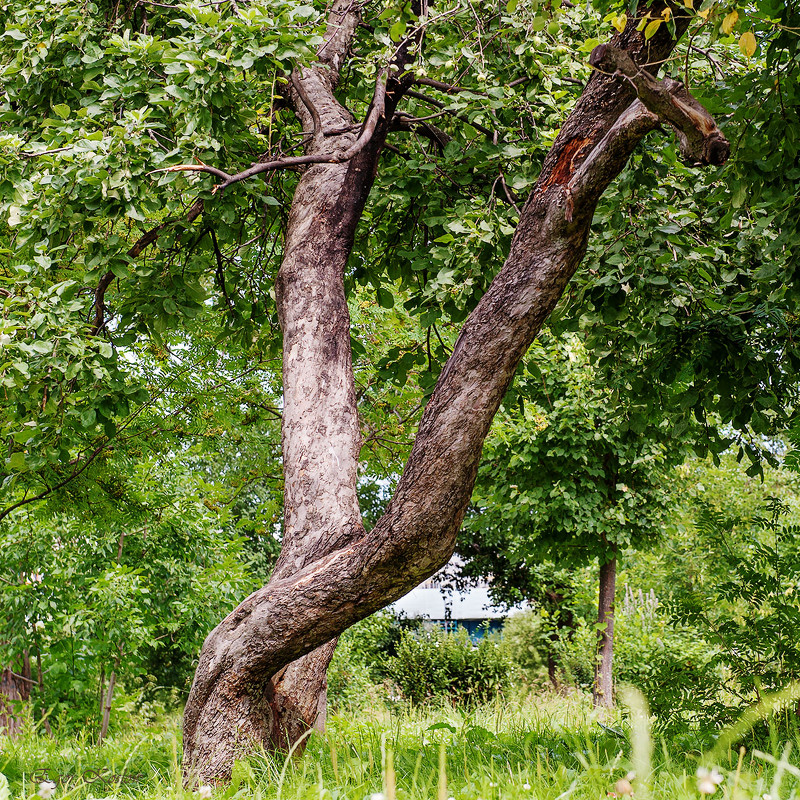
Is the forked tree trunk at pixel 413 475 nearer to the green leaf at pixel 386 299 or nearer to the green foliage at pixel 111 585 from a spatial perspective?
the green leaf at pixel 386 299

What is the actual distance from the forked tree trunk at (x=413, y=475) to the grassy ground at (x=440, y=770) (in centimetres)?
27

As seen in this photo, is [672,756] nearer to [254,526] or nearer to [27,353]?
[27,353]

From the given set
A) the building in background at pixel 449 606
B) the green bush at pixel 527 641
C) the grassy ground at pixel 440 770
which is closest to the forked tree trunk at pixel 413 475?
the grassy ground at pixel 440 770

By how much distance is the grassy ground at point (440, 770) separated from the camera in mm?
2301

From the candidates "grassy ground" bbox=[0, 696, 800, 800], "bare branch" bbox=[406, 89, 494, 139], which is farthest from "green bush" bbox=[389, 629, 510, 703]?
"bare branch" bbox=[406, 89, 494, 139]

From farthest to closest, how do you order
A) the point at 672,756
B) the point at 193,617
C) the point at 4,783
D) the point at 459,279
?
the point at 193,617
the point at 459,279
the point at 672,756
the point at 4,783

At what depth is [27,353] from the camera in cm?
373

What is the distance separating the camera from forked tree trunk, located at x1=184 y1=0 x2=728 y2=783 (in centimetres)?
301

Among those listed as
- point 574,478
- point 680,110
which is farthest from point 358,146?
point 574,478

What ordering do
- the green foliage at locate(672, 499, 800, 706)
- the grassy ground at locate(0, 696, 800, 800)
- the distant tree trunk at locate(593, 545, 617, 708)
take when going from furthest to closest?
the distant tree trunk at locate(593, 545, 617, 708) → the green foliage at locate(672, 499, 800, 706) → the grassy ground at locate(0, 696, 800, 800)

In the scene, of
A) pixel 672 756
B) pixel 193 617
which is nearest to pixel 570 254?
pixel 672 756

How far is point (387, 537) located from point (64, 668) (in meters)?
6.64

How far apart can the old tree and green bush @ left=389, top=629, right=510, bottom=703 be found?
920 cm

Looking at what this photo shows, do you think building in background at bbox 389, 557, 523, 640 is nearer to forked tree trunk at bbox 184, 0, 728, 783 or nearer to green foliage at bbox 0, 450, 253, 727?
green foliage at bbox 0, 450, 253, 727
